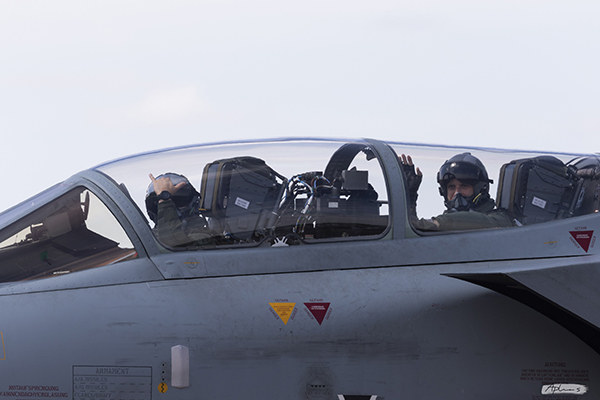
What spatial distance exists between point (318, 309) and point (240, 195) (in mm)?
1081

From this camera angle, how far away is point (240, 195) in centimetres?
406

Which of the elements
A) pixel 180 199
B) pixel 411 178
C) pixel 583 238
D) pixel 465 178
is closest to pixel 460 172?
pixel 465 178

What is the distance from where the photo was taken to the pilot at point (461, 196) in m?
3.96

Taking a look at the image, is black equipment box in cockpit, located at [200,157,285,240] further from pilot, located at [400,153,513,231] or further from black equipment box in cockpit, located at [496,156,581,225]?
black equipment box in cockpit, located at [496,156,581,225]

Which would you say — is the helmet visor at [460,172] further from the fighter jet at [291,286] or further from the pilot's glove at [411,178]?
the pilot's glove at [411,178]

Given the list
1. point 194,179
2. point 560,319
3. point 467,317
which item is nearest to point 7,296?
point 194,179

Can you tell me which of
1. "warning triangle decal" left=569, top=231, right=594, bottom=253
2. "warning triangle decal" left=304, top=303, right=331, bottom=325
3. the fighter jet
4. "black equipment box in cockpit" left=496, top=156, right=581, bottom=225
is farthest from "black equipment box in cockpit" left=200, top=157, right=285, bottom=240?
"warning triangle decal" left=569, top=231, right=594, bottom=253

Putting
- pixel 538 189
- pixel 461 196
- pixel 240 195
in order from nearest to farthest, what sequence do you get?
pixel 240 195
pixel 461 196
pixel 538 189

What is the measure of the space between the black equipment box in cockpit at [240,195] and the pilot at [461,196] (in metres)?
1.03

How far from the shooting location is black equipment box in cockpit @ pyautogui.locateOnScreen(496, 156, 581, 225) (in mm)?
4133

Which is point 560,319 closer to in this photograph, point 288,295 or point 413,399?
point 413,399

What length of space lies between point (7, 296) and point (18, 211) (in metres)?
0.73

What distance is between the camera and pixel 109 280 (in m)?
3.65

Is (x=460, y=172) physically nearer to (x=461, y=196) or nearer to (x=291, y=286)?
(x=461, y=196)
